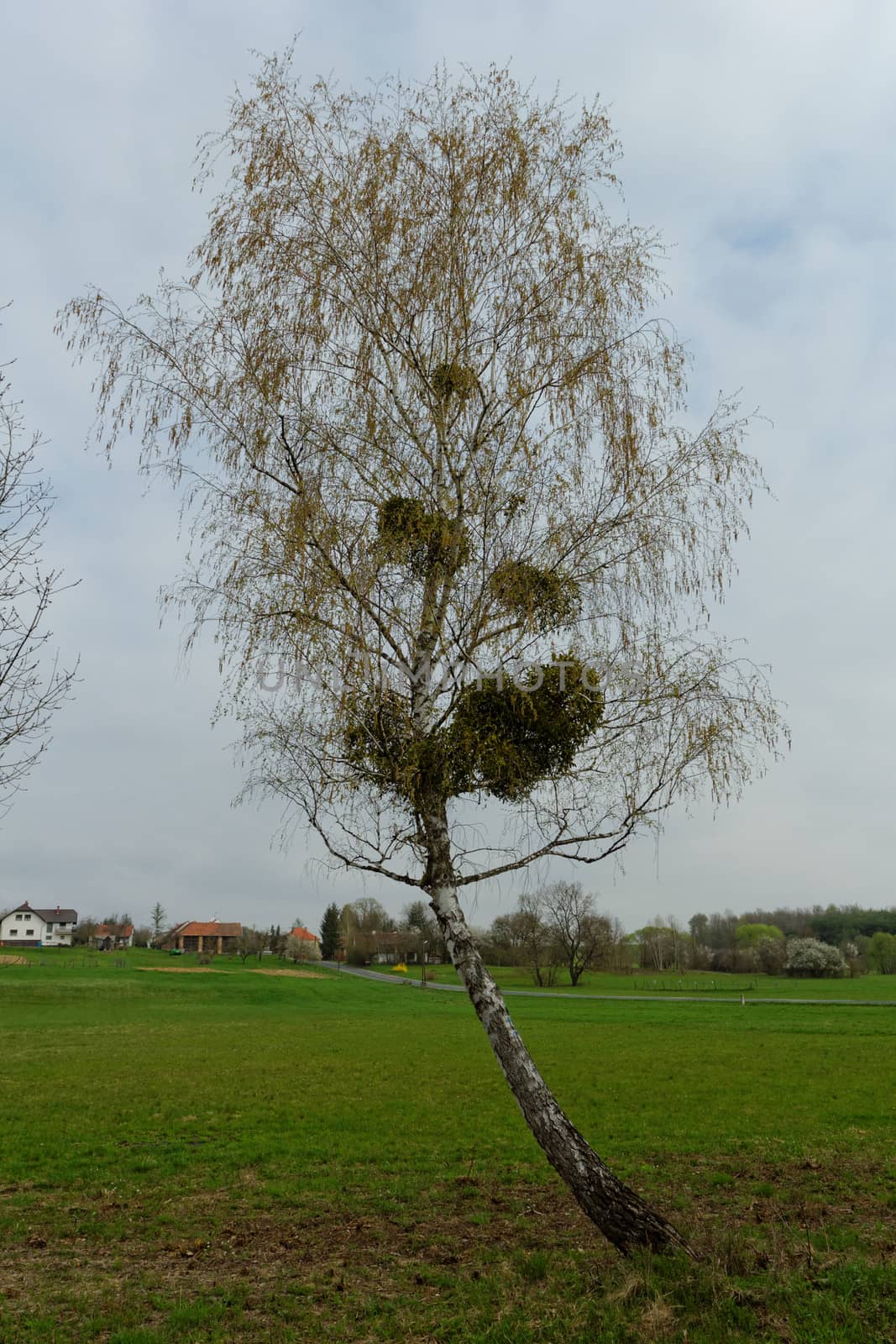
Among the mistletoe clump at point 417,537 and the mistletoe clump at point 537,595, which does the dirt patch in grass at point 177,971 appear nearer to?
the mistletoe clump at point 417,537

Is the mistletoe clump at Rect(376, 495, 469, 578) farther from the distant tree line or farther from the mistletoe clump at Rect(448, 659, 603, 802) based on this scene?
the distant tree line

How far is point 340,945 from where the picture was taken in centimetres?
8919

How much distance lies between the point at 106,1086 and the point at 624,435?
15.2 metres

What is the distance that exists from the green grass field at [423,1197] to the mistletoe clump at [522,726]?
3.40 m

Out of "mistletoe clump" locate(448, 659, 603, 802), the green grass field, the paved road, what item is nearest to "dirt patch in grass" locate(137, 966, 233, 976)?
the paved road

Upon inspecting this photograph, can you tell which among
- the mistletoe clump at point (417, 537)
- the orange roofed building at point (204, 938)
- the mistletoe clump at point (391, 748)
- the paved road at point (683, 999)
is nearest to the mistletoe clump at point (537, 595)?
the mistletoe clump at point (417, 537)

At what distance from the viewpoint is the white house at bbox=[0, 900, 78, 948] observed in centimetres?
10475

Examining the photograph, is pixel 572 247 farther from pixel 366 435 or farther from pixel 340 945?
pixel 340 945

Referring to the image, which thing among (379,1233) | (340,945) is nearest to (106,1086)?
(379,1233)

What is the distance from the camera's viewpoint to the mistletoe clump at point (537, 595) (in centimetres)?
636

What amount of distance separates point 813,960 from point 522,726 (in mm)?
75402

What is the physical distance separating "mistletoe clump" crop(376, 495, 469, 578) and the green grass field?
517 cm

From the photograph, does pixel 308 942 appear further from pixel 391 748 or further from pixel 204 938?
pixel 391 748

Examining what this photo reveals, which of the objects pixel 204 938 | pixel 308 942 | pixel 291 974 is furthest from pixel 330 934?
pixel 291 974
